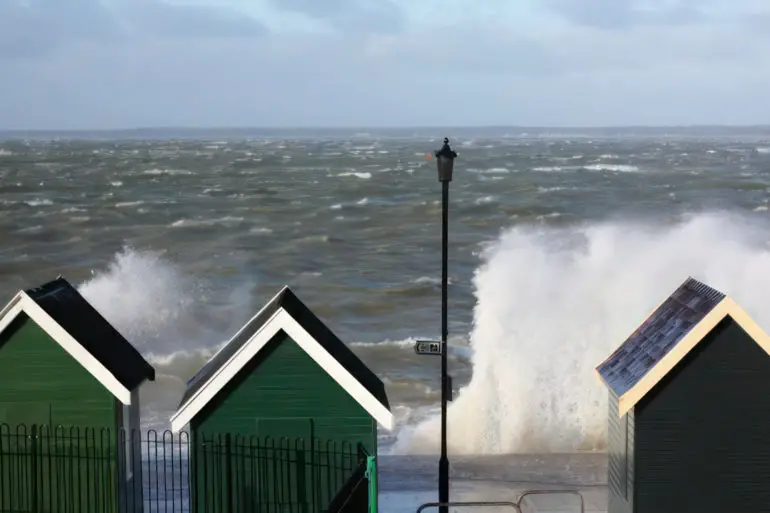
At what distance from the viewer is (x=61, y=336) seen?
13578 millimetres

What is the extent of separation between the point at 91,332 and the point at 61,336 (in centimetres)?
62

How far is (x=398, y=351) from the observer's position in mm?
45031

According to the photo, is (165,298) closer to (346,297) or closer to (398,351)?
(346,297)

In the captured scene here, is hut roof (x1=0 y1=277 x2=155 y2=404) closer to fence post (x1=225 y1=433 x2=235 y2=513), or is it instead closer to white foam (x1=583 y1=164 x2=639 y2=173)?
fence post (x1=225 y1=433 x2=235 y2=513)

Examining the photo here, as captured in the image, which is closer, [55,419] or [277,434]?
[277,434]

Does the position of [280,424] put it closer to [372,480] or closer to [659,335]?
[372,480]

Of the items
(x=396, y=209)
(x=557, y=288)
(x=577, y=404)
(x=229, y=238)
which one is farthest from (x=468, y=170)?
(x=577, y=404)

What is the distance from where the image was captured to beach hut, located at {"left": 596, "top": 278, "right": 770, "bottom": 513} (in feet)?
42.7

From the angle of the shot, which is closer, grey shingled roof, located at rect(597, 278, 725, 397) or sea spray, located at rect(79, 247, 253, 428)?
grey shingled roof, located at rect(597, 278, 725, 397)

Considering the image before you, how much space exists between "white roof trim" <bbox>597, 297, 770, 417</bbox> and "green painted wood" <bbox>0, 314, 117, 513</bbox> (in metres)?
5.80

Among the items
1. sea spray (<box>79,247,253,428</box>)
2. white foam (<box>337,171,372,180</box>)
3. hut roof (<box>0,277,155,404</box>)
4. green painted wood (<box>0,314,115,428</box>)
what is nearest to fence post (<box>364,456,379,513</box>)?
hut roof (<box>0,277,155,404</box>)

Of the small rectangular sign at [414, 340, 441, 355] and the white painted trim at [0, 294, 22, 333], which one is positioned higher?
the white painted trim at [0, 294, 22, 333]

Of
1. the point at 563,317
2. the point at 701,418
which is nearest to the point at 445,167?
the point at 701,418

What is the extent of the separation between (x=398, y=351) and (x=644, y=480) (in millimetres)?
31761
